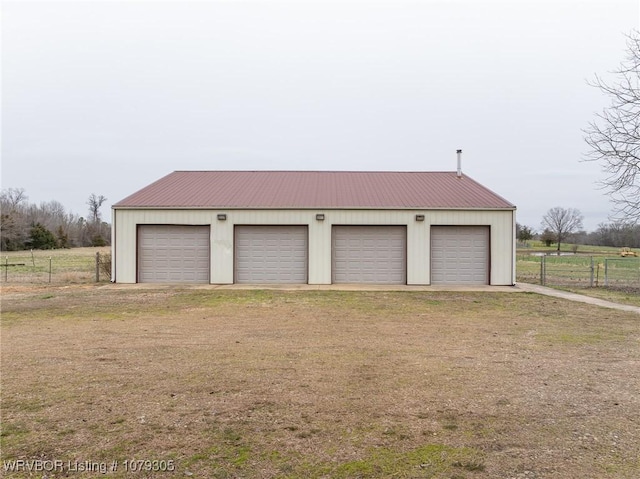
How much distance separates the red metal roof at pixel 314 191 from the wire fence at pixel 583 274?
4.29 meters

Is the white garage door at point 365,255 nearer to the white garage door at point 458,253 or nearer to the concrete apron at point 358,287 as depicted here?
the concrete apron at point 358,287

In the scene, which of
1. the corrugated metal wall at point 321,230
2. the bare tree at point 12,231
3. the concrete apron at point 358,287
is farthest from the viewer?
the bare tree at point 12,231

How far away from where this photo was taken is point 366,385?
4961 mm

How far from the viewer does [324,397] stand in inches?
179

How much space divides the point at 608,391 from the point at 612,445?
5.06 feet

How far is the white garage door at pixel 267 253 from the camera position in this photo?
16891 mm

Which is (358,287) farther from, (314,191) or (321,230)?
(314,191)

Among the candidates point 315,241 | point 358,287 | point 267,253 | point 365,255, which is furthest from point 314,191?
point 358,287

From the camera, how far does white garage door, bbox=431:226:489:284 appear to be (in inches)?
659

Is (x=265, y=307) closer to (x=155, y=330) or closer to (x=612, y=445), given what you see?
(x=155, y=330)

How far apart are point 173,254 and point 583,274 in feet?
70.8

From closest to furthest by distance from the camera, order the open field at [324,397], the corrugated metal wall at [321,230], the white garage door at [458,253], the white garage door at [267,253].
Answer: the open field at [324,397]
the corrugated metal wall at [321,230]
the white garage door at [458,253]
the white garage door at [267,253]

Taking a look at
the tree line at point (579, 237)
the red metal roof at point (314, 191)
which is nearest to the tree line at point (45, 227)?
the red metal roof at point (314, 191)

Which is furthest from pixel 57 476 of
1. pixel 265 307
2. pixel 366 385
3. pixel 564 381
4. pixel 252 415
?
pixel 265 307
